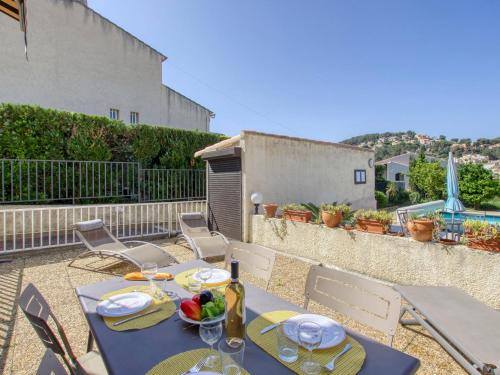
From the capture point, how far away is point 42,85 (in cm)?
1361

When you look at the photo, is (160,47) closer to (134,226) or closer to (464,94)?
(134,226)

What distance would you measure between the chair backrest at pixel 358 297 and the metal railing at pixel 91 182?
9416mm

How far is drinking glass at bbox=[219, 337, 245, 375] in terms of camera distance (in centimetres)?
144

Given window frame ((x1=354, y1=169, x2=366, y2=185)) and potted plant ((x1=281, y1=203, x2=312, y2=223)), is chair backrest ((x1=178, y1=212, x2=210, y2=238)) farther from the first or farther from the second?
window frame ((x1=354, y1=169, x2=366, y2=185))

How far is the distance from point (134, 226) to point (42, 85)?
10.0m

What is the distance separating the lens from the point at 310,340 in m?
1.59

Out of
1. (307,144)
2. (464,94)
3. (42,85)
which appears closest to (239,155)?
(307,144)

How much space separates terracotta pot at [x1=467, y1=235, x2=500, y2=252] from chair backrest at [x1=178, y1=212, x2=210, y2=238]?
216 inches

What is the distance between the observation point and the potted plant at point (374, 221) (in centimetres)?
512

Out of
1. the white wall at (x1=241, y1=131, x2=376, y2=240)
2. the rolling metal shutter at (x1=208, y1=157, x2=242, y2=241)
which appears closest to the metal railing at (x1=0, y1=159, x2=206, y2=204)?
the rolling metal shutter at (x1=208, y1=157, x2=242, y2=241)

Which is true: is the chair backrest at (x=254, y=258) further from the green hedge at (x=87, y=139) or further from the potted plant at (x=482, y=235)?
the green hedge at (x=87, y=139)

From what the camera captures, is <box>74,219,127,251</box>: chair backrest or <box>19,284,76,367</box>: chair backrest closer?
<box>19,284,76,367</box>: chair backrest

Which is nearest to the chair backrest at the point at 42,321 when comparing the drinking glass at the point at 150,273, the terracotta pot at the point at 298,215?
the drinking glass at the point at 150,273

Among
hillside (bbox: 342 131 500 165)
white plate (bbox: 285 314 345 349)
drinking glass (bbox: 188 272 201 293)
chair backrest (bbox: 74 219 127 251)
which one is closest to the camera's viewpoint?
white plate (bbox: 285 314 345 349)
